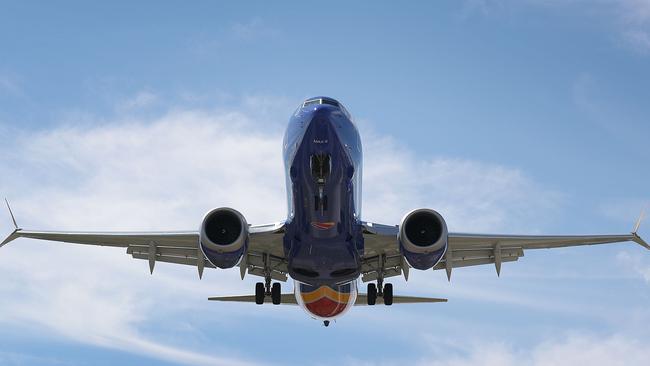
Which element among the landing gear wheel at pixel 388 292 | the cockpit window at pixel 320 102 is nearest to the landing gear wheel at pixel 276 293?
the landing gear wheel at pixel 388 292

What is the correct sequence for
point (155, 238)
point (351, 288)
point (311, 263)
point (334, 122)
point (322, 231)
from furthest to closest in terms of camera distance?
point (351, 288), point (155, 238), point (311, 263), point (322, 231), point (334, 122)

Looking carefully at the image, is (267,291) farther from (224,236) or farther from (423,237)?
(423,237)

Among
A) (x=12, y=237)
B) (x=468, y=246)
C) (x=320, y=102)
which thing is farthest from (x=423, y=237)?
(x=12, y=237)

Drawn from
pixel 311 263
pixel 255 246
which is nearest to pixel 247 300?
pixel 255 246

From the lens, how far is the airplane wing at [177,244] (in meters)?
21.3

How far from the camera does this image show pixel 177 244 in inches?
915

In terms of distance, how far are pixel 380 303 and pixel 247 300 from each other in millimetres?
4408

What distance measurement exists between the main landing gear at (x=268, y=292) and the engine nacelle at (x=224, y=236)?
16.7 ft

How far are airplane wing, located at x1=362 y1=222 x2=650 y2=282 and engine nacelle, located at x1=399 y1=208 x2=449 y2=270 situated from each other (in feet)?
5.90

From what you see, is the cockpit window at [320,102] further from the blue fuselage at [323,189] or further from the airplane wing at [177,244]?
the airplane wing at [177,244]

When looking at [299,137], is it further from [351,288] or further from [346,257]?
[351,288]

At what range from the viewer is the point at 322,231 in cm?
1898

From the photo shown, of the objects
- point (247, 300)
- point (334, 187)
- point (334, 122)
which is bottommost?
point (247, 300)

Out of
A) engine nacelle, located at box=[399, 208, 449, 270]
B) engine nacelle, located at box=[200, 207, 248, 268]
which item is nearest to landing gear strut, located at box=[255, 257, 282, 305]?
engine nacelle, located at box=[200, 207, 248, 268]
